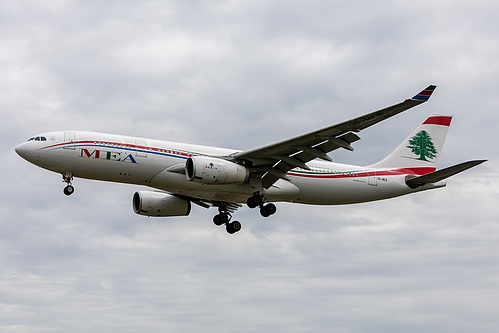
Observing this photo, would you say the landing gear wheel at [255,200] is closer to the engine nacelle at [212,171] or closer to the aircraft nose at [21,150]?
the engine nacelle at [212,171]

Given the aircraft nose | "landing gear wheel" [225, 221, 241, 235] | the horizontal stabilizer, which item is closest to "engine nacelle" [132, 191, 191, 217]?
"landing gear wheel" [225, 221, 241, 235]

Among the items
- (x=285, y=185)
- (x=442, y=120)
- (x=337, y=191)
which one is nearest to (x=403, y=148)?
(x=442, y=120)

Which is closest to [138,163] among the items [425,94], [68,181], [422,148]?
[68,181]

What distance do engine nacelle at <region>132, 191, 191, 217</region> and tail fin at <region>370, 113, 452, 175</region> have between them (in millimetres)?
11872

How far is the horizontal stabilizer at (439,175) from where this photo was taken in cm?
3404

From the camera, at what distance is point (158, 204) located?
134 ft

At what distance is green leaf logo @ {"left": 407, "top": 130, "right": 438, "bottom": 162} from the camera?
4353 centimetres

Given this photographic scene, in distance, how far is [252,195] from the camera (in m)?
37.3

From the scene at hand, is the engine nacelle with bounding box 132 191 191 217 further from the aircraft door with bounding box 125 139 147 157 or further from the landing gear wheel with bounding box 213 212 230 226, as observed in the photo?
the aircraft door with bounding box 125 139 147 157

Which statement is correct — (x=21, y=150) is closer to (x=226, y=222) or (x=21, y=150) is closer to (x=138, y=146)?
(x=138, y=146)

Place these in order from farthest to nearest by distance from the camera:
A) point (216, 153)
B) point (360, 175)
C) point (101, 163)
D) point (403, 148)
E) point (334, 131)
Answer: point (403, 148) → point (360, 175) → point (216, 153) → point (101, 163) → point (334, 131)

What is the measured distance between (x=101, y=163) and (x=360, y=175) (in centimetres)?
1483

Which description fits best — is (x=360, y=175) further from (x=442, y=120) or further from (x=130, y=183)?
(x=130, y=183)

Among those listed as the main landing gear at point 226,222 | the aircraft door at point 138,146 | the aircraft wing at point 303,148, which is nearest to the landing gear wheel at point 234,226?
the main landing gear at point 226,222
